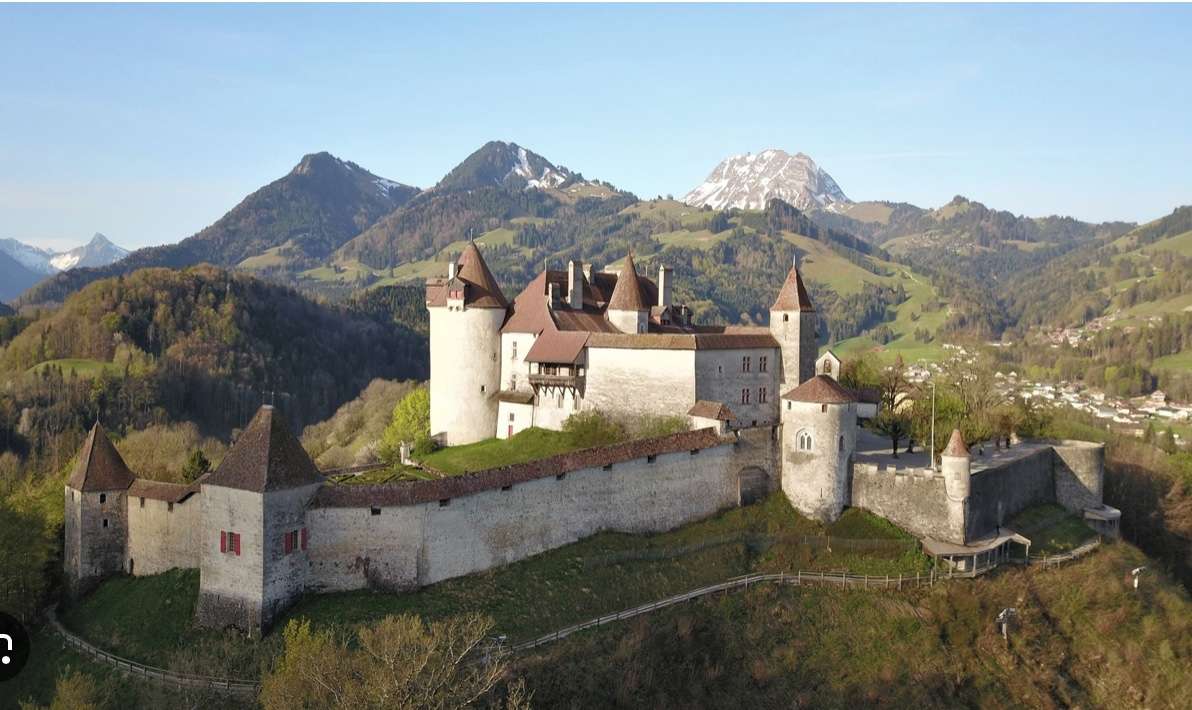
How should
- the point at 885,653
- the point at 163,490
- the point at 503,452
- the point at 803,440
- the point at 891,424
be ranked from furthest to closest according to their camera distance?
the point at 891,424 < the point at 503,452 < the point at 803,440 < the point at 163,490 < the point at 885,653

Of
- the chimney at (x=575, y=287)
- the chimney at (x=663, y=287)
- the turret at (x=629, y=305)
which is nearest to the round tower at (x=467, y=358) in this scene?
the chimney at (x=575, y=287)

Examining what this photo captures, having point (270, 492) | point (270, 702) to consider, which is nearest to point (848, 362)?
point (270, 492)

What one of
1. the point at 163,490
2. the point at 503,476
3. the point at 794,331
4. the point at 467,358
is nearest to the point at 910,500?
the point at 794,331

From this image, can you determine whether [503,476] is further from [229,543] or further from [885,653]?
[885,653]

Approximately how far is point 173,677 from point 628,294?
31.1m

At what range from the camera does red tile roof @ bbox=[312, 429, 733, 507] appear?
38219 millimetres

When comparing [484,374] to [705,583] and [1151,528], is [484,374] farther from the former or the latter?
[1151,528]

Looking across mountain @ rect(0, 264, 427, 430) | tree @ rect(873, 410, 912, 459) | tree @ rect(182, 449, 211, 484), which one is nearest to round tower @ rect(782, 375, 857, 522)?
tree @ rect(873, 410, 912, 459)

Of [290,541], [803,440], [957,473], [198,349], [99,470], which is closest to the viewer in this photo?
[290,541]

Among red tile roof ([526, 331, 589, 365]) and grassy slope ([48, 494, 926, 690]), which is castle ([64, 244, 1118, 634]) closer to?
red tile roof ([526, 331, 589, 365])

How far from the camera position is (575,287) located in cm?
5784

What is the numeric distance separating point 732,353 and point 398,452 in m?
21.6

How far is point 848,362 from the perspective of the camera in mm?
75750

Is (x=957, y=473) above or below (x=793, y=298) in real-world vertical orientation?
below
